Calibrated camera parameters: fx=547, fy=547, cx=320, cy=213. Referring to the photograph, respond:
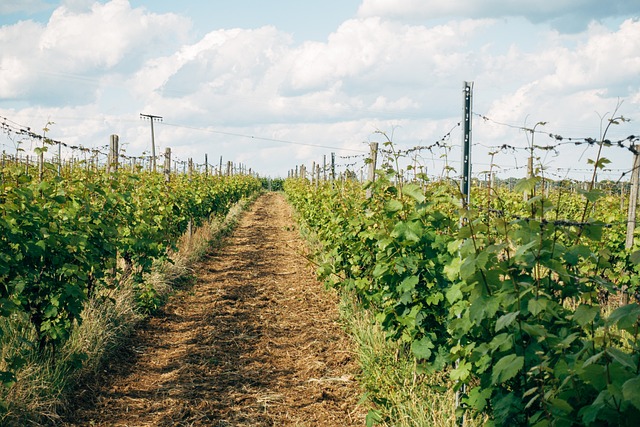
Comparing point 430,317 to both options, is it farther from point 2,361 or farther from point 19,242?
point 2,361

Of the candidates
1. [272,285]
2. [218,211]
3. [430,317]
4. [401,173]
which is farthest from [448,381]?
[218,211]

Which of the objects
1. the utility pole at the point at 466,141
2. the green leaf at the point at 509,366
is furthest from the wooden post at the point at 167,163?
the green leaf at the point at 509,366

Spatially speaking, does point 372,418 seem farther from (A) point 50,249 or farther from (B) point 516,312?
(A) point 50,249

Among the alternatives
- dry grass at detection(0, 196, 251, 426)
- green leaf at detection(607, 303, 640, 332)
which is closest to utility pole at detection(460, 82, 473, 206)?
green leaf at detection(607, 303, 640, 332)

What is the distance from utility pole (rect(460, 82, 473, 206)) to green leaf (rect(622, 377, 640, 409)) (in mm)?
2207

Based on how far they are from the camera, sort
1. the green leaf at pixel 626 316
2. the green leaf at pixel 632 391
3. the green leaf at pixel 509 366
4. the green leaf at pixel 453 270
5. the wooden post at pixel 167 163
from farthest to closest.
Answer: the wooden post at pixel 167 163
the green leaf at pixel 453 270
the green leaf at pixel 509 366
the green leaf at pixel 626 316
the green leaf at pixel 632 391

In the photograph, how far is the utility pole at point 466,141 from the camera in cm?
398

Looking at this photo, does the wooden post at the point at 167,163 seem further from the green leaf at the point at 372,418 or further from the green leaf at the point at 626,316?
the green leaf at the point at 626,316

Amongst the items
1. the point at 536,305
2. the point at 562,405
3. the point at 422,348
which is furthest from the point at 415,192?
the point at 562,405

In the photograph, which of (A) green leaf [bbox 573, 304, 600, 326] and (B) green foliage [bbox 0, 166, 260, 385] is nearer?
(A) green leaf [bbox 573, 304, 600, 326]

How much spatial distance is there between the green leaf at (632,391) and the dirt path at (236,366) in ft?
9.76

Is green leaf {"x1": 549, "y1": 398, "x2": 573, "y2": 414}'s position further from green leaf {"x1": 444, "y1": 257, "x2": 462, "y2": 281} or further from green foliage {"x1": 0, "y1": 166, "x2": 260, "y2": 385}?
green foliage {"x1": 0, "y1": 166, "x2": 260, "y2": 385}

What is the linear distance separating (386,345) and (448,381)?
0.98 metres

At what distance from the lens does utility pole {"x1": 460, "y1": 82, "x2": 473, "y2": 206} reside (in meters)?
3.98
